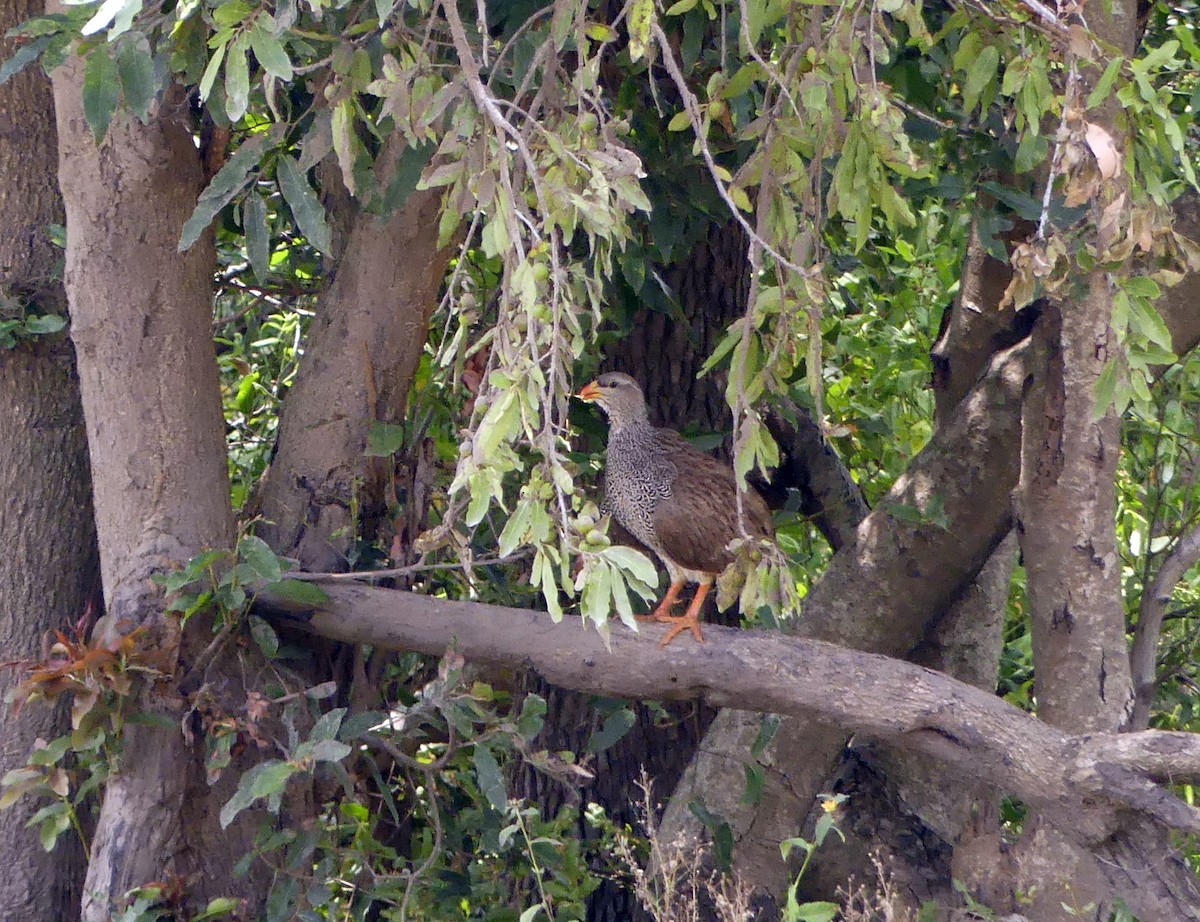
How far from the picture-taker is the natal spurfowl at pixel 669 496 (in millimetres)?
4262

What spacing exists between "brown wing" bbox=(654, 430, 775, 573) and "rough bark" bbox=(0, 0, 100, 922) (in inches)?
67.1

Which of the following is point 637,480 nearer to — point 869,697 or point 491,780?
point 491,780

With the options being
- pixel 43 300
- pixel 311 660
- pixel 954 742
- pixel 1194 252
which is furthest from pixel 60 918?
pixel 1194 252

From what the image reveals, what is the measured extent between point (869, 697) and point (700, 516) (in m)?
1.34

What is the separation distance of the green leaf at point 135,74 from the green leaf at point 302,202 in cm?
36

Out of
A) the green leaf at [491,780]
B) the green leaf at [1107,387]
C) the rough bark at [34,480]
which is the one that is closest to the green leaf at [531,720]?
the green leaf at [491,780]

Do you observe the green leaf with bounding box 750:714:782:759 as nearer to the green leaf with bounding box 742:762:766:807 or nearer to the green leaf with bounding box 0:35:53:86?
the green leaf with bounding box 742:762:766:807

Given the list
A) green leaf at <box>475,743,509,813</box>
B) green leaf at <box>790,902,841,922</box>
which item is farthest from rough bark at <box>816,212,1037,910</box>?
green leaf at <box>475,743,509,813</box>

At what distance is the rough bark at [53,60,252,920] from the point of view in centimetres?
332

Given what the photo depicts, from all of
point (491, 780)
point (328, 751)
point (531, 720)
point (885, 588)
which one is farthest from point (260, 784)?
point (885, 588)

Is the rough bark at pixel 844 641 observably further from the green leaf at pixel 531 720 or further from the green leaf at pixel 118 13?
the green leaf at pixel 118 13

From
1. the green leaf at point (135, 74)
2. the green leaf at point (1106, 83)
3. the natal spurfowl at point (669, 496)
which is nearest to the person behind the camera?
the green leaf at point (1106, 83)

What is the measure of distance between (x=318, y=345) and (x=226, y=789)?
1176 millimetres

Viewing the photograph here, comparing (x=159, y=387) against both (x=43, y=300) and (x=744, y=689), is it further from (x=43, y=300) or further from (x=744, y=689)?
(x=744, y=689)
